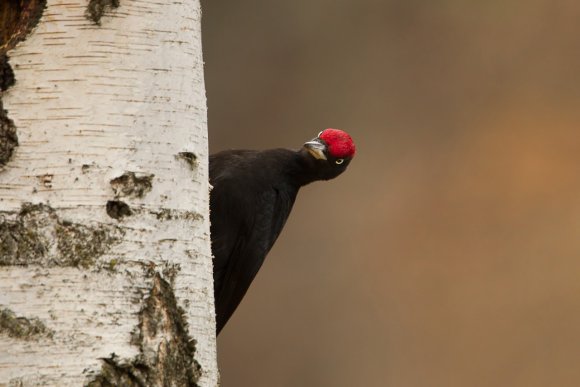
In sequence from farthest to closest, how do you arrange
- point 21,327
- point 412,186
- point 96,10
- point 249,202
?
point 412,186 < point 249,202 < point 96,10 < point 21,327

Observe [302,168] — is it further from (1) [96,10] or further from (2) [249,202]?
(1) [96,10]

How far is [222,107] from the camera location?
262 inches

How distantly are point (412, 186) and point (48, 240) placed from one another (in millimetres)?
5065

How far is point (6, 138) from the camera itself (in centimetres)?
165

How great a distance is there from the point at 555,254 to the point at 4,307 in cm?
506

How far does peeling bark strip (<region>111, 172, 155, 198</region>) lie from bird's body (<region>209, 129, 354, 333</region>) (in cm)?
170

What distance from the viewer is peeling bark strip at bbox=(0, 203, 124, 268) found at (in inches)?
63.1

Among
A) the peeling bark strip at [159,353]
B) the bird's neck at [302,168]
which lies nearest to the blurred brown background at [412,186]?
the bird's neck at [302,168]

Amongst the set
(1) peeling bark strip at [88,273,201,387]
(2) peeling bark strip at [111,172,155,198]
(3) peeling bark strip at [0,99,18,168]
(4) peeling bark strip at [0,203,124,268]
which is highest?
(3) peeling bark strip at [0,99,18,168]

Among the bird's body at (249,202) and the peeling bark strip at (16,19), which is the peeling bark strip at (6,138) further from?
the bird's body at (249,202)

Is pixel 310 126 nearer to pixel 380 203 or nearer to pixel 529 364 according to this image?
pixel 380 203

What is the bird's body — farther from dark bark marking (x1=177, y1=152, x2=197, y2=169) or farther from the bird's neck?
dark bark marking (x1=177, y1=152, x2=197, y2=169)

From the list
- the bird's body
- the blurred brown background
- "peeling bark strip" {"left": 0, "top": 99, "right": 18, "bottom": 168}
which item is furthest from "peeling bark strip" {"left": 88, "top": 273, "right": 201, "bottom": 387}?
the blurred brown background

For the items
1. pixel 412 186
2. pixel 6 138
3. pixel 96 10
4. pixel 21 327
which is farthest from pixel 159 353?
pixel 412 186
